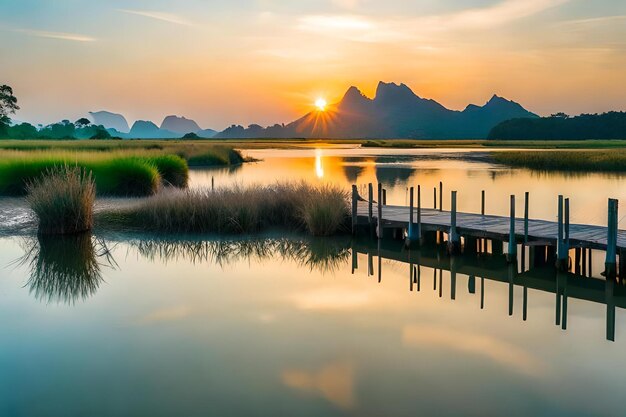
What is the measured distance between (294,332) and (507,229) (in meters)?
6.99

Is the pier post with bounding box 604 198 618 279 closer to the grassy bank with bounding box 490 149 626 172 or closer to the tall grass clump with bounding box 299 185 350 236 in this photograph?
the tall grass clump with bounding box 299 185 350 236

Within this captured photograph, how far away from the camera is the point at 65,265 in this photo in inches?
558

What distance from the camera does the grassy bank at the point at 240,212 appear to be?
17438 mm

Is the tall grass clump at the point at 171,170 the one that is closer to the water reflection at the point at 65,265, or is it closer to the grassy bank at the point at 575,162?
the water reflection at the point at 65,265

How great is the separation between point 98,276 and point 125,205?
27.0 feet

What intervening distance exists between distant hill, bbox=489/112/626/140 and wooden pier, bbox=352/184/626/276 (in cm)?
12017

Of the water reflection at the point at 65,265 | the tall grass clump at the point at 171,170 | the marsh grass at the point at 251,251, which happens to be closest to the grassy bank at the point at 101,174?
the tall grass clump at the point at 171,170

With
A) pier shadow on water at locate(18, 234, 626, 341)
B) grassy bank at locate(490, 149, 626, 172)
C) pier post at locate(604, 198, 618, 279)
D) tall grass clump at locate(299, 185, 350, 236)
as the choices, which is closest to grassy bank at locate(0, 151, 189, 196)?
pier shadow on water at locate(18, 234, 626, 341)

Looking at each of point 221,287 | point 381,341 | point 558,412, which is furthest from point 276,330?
point 558,412

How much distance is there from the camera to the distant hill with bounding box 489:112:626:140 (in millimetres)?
129062

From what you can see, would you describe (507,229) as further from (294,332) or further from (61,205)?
(61,205)

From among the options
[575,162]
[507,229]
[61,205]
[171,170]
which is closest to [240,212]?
[61,205]

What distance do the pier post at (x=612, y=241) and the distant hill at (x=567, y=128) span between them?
123308mm

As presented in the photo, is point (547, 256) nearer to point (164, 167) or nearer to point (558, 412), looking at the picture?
point (558, 412)
